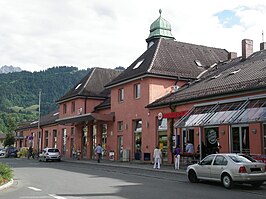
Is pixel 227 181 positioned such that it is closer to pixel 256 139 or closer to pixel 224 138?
pixel 256 139

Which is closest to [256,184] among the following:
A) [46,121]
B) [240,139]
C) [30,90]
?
[240,139]

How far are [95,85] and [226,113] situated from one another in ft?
87.6

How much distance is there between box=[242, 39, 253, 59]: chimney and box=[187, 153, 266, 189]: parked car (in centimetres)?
1818

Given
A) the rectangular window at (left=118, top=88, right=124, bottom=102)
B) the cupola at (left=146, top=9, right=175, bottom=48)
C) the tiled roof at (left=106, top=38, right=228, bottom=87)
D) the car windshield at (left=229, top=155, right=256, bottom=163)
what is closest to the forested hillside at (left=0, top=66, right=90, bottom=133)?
the cupola at (left=146, top=9, right=175, bottom=48)

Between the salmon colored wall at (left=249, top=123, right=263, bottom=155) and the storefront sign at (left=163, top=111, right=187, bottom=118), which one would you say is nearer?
the salmon colored wall at (left=249, top=123, right=263, bottom=155)

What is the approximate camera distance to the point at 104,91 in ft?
150

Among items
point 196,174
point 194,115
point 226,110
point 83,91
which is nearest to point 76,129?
point 83,91

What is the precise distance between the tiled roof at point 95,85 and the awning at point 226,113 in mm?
20933

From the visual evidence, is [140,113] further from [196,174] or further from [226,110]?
[196,174]

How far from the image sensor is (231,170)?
15.1 m

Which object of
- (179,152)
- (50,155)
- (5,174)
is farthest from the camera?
(50,155)

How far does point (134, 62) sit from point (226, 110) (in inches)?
719

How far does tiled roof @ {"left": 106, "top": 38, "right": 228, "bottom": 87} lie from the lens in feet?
109

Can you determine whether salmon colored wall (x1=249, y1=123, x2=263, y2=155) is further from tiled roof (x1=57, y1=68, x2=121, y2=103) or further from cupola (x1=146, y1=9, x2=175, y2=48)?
cupola (x1=146, y1=9, x2=175, y2=48)
